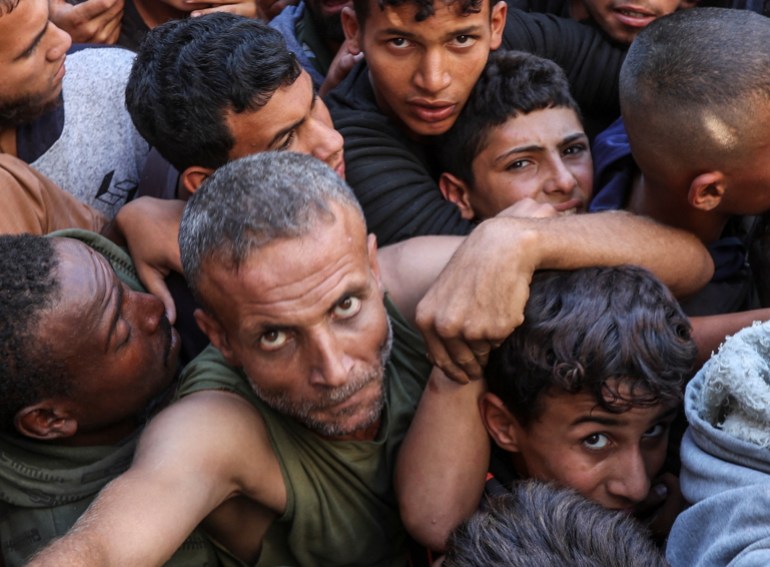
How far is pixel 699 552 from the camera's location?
6.25ft

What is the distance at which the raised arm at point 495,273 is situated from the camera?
7.50 feet

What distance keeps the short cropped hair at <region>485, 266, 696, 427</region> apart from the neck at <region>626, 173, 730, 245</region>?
419mm

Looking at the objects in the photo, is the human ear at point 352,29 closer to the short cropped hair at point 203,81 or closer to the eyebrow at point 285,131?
the short cropped hair at point 203,81

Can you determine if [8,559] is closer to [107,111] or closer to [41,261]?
[41,261]

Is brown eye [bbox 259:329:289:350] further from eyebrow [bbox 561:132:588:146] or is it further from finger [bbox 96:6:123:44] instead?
finger [bbox 96:6:123:44]

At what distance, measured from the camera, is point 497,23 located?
10.8 feet

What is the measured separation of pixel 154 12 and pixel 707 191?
7.70 ft

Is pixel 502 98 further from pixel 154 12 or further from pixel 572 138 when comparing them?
pixel 154 12

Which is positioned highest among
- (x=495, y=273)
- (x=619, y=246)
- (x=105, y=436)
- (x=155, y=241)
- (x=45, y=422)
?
(x=495, y=273)

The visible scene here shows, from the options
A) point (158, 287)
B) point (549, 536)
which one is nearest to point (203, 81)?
point (158, 287)

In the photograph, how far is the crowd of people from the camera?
209cm

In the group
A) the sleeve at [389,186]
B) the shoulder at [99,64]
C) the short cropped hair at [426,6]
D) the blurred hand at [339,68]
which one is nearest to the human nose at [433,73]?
the short cropped hair at [426,6]

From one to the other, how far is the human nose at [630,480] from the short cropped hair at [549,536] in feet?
1.65

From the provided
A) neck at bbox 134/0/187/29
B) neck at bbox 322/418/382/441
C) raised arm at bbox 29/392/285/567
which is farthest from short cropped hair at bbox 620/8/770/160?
neck at bbox 134/0/187/29
